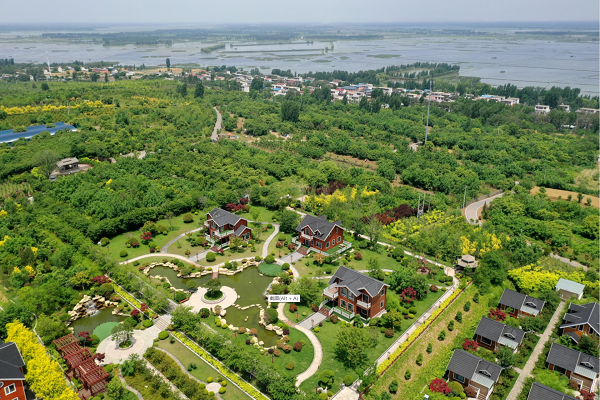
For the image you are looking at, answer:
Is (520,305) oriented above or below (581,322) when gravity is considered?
below

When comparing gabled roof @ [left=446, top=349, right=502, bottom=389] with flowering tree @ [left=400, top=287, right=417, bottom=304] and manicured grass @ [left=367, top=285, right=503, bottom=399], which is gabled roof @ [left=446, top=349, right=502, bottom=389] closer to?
manicured grass @ [left=367, top=285, right=503, bottom=399]

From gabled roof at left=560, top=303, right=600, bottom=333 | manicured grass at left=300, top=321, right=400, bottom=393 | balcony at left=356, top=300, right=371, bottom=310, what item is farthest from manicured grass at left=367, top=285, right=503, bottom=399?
gabled roof at left=560, top=303, right=600, bottom=333

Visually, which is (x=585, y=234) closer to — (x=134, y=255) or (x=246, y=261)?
(x=246, y=261)

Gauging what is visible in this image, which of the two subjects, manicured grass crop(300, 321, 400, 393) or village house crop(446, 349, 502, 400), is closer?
village house crop(446, 349, 502, 400)

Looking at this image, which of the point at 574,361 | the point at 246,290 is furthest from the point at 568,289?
the point at 246,290

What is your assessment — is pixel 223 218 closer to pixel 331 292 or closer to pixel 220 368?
pixel 331 292

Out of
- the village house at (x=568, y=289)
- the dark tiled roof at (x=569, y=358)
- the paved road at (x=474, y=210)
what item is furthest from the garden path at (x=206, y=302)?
the paved road at (x=474, y=210)
